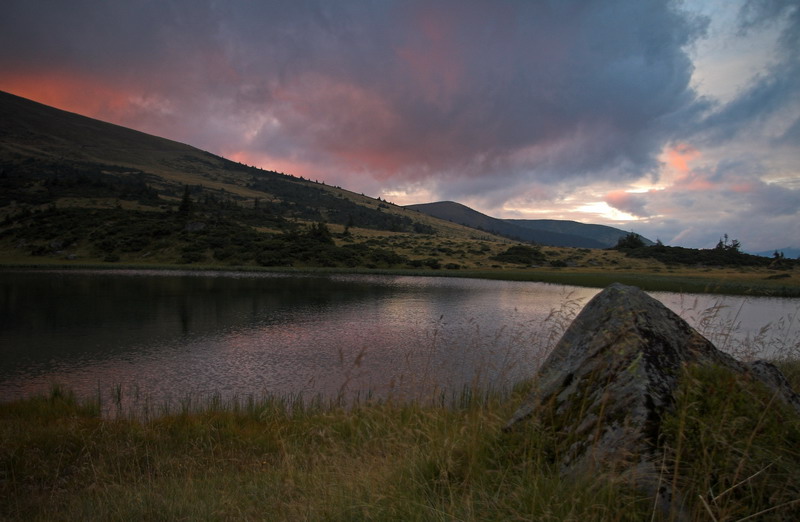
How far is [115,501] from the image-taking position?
537 centimetres

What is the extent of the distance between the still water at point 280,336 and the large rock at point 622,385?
566 mm

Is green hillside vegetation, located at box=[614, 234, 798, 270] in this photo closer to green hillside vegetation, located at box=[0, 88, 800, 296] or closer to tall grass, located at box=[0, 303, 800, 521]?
green hillside vegetation, located at box=[0, 88, 800, 296]

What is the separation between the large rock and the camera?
161 inches

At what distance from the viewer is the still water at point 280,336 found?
13.8 meters

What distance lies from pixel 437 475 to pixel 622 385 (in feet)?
7.46

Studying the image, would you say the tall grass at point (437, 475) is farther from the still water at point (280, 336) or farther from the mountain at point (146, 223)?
the mountain at point (146, 223)

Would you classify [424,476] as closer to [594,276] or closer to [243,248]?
[594,276]

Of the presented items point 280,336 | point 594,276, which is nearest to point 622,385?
point 280,336

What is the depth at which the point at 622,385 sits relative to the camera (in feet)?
14.7

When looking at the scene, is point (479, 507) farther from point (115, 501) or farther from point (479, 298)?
point (479, 298)

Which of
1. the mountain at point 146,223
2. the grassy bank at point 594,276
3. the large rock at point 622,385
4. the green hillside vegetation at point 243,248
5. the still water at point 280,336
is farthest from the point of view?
the mountain at point 146,223

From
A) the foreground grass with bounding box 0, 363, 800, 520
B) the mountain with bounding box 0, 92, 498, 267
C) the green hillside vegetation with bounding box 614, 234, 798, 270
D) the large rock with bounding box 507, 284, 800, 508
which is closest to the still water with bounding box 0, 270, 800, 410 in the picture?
the large rock with bounding box 507, 284, 800, 508

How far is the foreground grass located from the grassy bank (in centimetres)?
4928

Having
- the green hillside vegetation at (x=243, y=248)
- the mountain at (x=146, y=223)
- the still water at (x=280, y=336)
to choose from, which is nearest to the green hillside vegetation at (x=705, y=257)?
the green hillside vegetation at (x=243, y=248)
